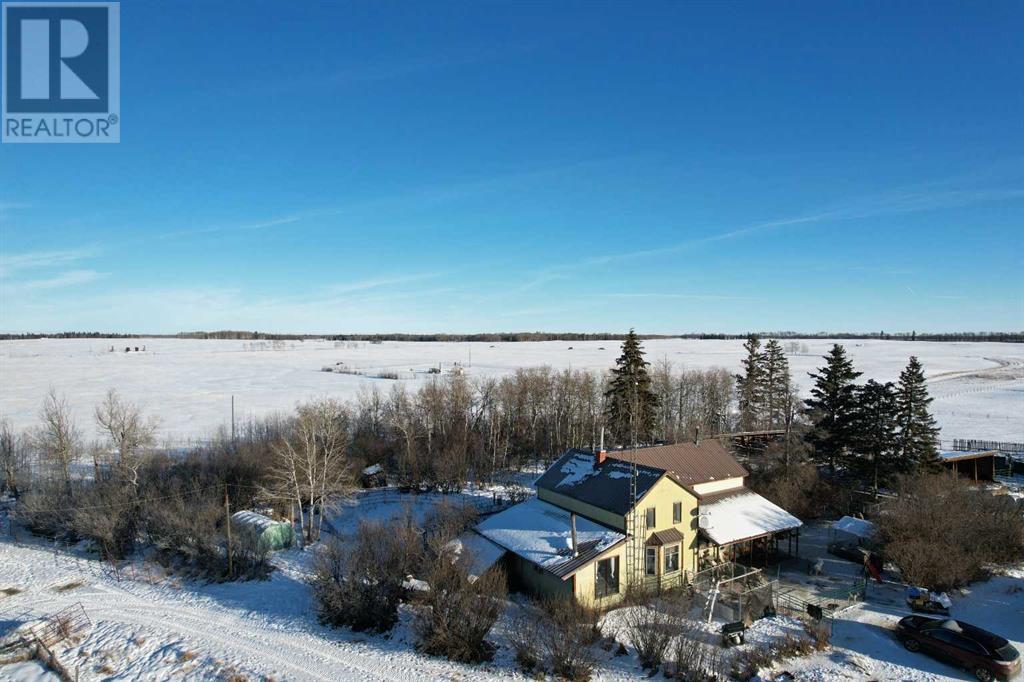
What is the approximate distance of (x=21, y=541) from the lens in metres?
31.0

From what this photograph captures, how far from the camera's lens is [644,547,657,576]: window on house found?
2461cm

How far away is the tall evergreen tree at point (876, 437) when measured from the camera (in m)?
34.3

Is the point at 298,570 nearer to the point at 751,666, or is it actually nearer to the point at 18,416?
the point at 751,666

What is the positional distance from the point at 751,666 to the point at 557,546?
8.53m

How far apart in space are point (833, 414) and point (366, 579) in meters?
33.0

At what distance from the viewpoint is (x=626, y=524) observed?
79.6 ft

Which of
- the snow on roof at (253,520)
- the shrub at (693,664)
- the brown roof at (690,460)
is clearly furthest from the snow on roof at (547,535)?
the snow on roof at (253,520)

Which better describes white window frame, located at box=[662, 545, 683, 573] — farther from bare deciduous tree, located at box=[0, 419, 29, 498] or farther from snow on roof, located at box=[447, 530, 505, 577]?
bare deciduous tree, located at box=[0, 419, 29, 498]

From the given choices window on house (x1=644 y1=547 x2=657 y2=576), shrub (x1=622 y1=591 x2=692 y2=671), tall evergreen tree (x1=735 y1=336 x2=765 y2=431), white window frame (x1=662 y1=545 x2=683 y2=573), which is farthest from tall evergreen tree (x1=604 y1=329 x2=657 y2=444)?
shrub (x1=622 y1=591 x2=692 y2=671)

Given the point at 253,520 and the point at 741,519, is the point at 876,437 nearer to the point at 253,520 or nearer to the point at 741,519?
the point at 741,519

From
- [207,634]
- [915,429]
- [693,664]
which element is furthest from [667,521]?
[915,429]

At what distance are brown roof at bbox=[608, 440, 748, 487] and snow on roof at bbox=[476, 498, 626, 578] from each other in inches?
172

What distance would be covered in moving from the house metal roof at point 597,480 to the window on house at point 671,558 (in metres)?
3.07

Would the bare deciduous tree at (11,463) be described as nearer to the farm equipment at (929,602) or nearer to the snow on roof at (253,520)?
the snow on roof at (253,520)
